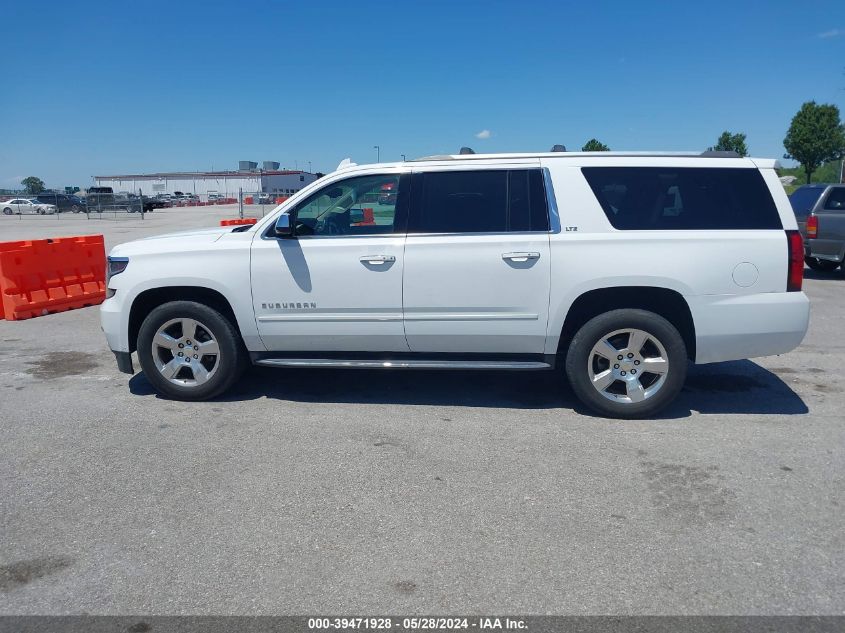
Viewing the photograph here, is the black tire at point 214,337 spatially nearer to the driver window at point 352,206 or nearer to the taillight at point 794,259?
the driver window at point 352,206

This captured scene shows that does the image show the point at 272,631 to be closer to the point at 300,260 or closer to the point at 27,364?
the point at 300,260

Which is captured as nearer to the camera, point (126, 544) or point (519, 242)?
point (126, 544)

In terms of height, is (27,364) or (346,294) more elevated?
(346,294)

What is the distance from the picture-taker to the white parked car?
50094 mm

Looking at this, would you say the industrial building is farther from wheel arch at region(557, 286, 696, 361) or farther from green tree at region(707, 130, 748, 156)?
wheel arch at region(557, 286, 696, 361)

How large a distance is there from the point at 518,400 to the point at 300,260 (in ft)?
7.00

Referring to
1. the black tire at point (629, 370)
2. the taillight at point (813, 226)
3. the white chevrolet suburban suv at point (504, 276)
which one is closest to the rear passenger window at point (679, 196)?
the white chevrolet suburban suv at point (504, 276)

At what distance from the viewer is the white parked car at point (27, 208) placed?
164ft

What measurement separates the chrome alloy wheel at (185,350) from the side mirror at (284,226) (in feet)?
3.44

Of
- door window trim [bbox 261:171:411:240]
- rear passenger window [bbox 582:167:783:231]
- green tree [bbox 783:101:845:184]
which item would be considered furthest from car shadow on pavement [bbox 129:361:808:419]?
green tree [bbox 783:101:845:184]

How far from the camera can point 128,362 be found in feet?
19.1

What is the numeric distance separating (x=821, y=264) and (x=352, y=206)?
11.7m

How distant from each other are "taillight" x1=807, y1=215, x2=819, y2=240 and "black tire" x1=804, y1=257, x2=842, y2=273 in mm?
608

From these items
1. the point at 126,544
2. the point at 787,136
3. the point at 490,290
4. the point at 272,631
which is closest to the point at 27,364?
the point at 126,544
